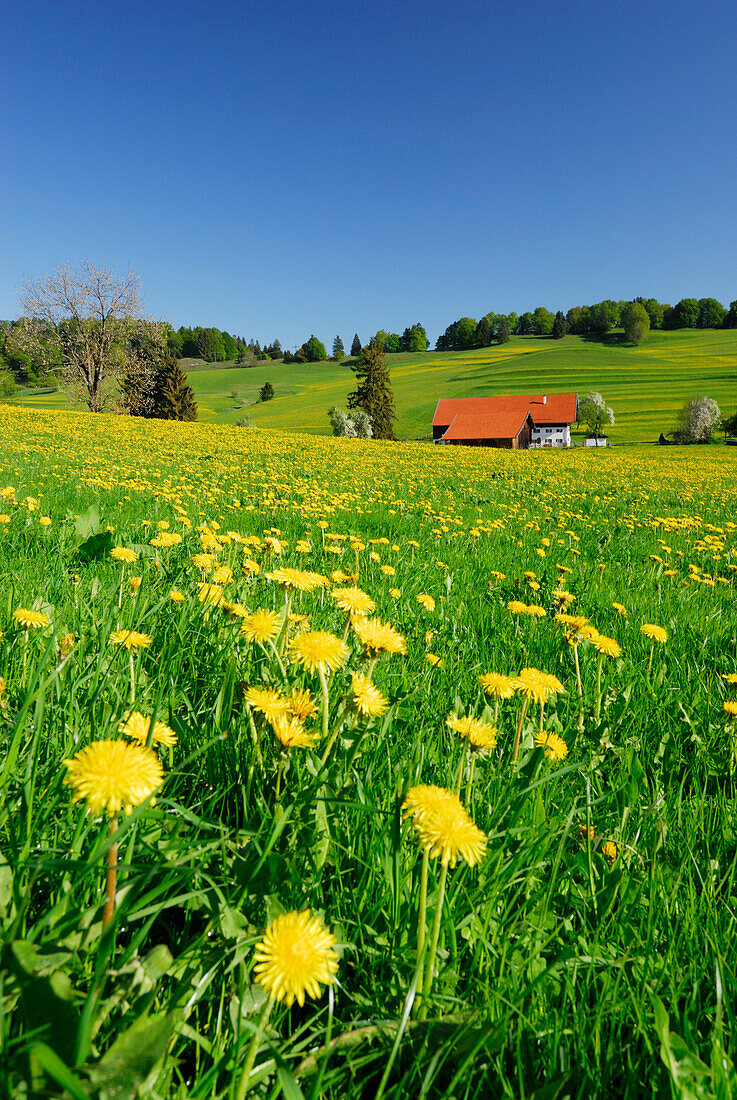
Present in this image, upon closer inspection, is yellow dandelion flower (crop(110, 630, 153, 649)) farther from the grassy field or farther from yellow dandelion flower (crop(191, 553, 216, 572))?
the grassy field

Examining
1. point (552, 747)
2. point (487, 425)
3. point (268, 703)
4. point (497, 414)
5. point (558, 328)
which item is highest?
point (558, 328)

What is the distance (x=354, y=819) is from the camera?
3.66 ft

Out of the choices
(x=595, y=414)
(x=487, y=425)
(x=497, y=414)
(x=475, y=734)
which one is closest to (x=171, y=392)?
Result: (x=487, y=425)

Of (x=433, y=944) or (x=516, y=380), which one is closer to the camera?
(x=433, y=944)

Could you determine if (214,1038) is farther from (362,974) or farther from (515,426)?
(515,426)

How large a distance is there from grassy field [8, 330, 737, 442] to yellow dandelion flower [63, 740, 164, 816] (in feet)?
176

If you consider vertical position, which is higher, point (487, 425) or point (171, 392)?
point (171, 392)

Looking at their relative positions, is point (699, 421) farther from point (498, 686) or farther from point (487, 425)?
point (498, 686)

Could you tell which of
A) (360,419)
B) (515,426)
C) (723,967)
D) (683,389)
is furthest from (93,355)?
(683,389)

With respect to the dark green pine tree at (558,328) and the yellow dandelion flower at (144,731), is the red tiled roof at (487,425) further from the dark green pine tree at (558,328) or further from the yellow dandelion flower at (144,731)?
the dark green pine tree at (558,328)

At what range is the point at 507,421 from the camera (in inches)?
2202

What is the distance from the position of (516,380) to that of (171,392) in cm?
5333

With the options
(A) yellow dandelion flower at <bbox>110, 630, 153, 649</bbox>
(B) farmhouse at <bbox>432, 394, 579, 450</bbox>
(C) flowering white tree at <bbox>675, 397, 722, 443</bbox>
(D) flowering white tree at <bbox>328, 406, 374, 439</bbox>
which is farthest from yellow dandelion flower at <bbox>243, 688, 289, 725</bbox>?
(C) flowering white tree at <bbox>675, 397, 722, 443</bbox>

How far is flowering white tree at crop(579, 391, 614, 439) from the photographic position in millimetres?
61969
